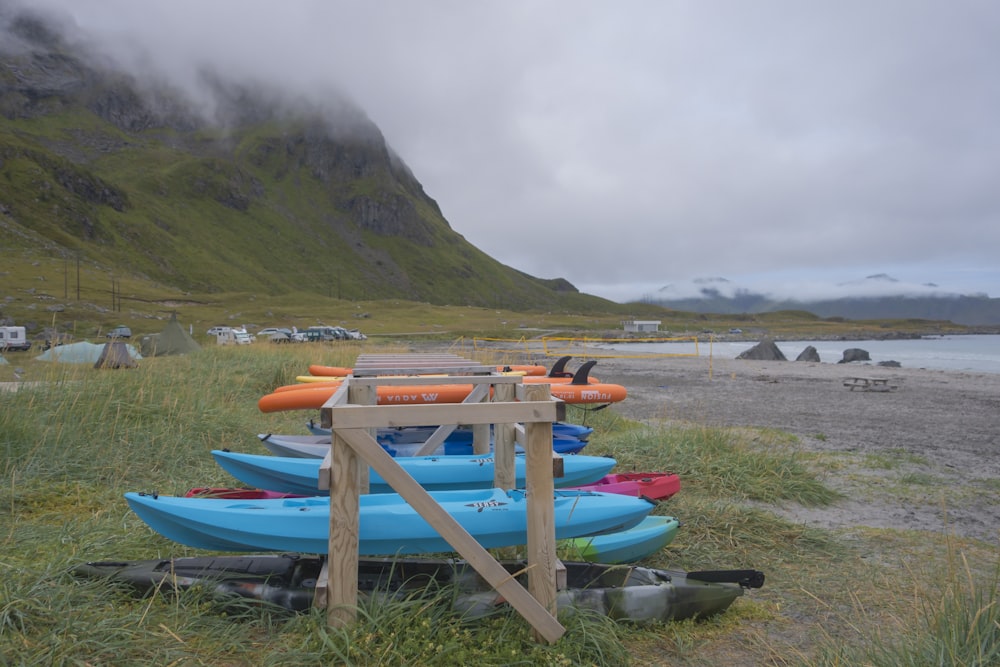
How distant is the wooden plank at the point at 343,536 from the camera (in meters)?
3.06

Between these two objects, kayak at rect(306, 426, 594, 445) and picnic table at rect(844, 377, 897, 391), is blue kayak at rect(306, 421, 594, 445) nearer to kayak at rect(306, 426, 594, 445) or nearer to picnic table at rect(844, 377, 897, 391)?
kayak at rect(306, 426, 594, 445)

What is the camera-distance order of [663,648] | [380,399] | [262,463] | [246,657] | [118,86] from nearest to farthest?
[246,657] < [663,648] < [262,463] < [380,399] < [118,86]

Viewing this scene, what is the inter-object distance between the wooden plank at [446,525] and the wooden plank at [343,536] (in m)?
0.07

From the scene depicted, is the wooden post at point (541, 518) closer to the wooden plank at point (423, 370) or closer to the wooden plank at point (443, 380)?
the wooden plank at point (443, 380)

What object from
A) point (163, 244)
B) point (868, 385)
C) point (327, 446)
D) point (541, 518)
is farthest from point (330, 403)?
point (163, 244)

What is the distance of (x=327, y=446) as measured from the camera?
644cm

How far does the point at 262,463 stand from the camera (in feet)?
16.6

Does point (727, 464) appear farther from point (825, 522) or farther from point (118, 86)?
point (118, 86)

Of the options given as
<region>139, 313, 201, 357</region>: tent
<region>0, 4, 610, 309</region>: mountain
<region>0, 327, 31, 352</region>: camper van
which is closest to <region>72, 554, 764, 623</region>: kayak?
<region>139, 313, 201, 357</region>: tent

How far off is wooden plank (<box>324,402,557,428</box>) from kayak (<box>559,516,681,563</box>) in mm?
1360

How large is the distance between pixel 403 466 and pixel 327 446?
1767mm

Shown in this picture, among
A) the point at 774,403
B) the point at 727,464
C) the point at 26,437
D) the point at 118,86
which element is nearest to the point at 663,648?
the point at 727,464

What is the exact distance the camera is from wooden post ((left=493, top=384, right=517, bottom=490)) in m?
4.34

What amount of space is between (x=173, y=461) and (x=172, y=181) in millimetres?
182871
